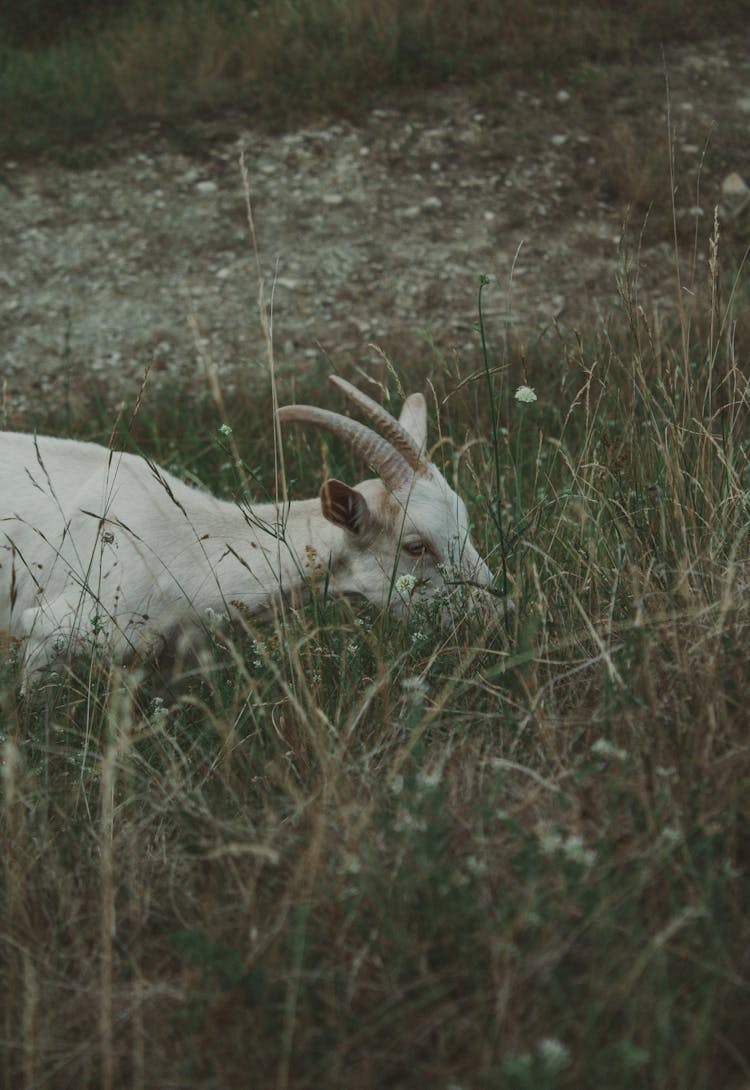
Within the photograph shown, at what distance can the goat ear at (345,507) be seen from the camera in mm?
4055

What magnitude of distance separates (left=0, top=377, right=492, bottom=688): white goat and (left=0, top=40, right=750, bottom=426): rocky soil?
10.2 ft

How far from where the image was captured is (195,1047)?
83.0 inches

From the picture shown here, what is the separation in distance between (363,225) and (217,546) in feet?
19.7

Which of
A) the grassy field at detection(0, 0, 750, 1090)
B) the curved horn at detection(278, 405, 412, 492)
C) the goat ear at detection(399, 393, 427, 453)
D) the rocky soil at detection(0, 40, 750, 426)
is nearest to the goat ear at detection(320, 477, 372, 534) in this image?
the curved horn at detection(278, 405, 412, 492)

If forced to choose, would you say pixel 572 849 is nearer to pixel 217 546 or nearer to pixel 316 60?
pixel 217 546

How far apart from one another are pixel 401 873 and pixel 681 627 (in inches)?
44.6

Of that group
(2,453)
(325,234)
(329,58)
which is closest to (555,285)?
(325,234)

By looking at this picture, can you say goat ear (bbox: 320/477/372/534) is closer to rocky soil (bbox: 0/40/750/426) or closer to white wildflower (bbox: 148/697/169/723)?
white wildflower (bbox: 148/697/169/723)

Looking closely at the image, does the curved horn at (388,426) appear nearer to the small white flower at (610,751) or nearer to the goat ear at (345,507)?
the goat ear at (345,507)

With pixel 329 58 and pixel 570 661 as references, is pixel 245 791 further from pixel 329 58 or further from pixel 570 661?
pixel 329 58

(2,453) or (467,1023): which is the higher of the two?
(467,1023)

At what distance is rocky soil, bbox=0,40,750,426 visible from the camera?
27.6 ft

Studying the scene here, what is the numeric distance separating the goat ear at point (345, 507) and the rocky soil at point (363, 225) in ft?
12.2

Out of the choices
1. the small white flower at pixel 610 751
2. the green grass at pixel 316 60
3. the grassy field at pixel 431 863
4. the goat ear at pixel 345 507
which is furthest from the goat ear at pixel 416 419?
the green grass at pixel 316 60
